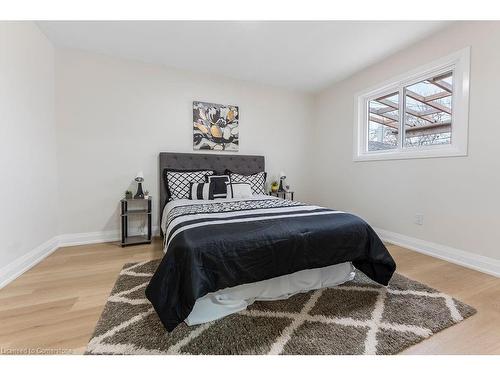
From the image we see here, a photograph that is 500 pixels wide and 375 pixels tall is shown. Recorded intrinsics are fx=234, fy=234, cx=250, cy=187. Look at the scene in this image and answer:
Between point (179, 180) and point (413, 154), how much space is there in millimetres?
2937

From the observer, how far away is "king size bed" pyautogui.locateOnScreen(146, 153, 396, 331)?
1311 millimetres

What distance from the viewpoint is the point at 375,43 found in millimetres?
2701

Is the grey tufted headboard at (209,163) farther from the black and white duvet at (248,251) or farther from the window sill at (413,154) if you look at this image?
the window sill at (413,154)

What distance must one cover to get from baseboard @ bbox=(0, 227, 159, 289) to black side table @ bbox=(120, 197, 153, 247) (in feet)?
0.75

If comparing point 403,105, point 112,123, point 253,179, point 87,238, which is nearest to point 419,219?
point 403,105

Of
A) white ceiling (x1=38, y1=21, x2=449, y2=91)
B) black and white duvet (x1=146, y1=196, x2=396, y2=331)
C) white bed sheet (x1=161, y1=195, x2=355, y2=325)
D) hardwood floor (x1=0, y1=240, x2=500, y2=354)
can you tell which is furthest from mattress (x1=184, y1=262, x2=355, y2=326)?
white ceiling (x1=38, y1=21, x2=449, y2=91)

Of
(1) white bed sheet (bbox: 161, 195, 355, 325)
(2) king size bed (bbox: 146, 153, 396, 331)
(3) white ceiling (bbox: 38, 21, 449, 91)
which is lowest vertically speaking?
(1) white bed sheet (bbox: 161, 195, 355, 325)

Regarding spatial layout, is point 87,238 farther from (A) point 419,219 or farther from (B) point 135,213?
(A) point 419,219

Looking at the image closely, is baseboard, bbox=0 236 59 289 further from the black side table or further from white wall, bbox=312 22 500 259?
white wall, bbox=312 22 500 259

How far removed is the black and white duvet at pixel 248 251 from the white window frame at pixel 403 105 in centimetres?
154

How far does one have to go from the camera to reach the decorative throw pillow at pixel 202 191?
3.00 meters

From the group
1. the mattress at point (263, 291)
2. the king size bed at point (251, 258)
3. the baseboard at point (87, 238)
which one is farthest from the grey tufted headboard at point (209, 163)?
the mattress at point (263, 291)
